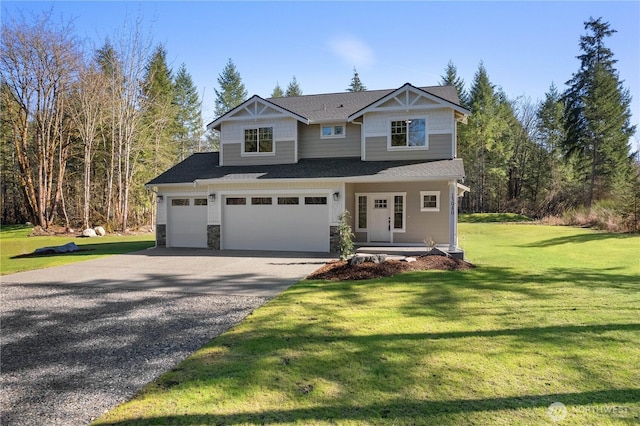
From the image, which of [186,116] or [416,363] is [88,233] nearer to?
[186,116]

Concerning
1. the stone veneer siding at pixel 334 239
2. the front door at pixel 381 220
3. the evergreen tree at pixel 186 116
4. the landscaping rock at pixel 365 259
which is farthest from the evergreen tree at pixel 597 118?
the evergreen tree at pixel 186 116

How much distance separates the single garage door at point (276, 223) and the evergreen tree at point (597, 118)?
2937 centimetres

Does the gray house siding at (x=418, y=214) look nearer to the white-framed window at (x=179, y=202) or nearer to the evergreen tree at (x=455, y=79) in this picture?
the white-framed window at (x=179, y=202)

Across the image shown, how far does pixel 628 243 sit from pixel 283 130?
15.1 meters

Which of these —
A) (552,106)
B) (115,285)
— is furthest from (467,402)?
(552,106)

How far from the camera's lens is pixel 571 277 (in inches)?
342

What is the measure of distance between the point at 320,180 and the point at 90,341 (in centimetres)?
966

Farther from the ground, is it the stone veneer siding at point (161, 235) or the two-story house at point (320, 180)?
the two-story house at point (320, 180)

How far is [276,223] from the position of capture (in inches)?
582

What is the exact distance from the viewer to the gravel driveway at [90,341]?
3.47 meters

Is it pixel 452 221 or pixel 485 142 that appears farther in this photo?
pixel 485 142

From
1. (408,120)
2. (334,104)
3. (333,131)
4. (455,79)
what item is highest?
(455,79)

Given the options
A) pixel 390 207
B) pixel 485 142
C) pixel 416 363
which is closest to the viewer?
pixel 416 363

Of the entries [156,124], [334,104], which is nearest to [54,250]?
[334,104]
